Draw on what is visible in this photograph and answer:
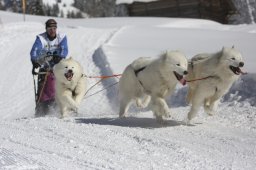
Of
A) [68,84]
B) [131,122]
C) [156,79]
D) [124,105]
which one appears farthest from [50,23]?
[156,79]

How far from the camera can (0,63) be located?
14.8 m

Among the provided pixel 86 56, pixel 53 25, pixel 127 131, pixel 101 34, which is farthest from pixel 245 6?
pixel 127 131

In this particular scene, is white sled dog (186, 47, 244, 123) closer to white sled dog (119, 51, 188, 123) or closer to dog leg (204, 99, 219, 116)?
dog leg (204, 99, 219, 116)

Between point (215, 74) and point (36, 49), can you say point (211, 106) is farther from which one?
point (36, 49)

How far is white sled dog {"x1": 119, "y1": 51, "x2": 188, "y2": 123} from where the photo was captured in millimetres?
5992

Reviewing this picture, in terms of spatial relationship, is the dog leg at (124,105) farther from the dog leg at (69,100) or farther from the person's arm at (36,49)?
the person's arm at (36,49)

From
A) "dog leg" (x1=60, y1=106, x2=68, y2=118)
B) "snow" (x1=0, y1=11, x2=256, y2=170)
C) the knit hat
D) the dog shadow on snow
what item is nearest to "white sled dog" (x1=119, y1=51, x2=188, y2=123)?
the dog shadow on snow

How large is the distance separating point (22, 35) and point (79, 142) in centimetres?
1337

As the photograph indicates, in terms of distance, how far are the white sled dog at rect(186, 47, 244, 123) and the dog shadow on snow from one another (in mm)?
307

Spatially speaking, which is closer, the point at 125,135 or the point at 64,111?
the point at 125,135

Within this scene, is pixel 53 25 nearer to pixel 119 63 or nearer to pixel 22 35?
pixel 119 63

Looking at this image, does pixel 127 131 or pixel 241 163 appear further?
pixel 127 131

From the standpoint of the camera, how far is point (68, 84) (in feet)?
23.6

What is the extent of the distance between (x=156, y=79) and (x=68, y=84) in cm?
156
